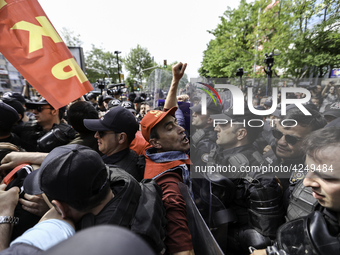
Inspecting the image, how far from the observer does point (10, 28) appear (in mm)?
2104

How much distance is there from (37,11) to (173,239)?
2.81 m

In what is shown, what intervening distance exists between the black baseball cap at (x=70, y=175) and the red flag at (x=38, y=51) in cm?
126

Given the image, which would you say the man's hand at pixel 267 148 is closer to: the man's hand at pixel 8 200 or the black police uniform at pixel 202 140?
the black police uniform at pixel 202 140

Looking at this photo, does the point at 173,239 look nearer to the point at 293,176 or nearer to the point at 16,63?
the point at 293,176

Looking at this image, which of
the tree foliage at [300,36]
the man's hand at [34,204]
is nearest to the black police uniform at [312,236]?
the man's hand at [34,204]

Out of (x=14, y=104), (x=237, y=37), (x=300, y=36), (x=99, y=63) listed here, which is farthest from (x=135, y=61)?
(x=14, y=104)

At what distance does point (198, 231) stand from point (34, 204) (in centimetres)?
119

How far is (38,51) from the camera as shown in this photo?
86.1 inches

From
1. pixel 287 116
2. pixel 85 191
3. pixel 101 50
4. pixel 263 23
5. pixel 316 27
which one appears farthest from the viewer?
pixel 101 50

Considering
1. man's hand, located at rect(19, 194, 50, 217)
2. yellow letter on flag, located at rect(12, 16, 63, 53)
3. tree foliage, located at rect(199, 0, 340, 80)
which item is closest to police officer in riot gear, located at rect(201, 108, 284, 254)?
man's hand, located at rect(19, 194, 50, 217)

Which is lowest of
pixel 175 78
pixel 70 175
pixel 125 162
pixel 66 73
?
pixel 125 162

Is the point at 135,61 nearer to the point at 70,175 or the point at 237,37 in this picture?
the point at 237,37

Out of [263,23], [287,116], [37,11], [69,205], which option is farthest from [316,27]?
[69,205]

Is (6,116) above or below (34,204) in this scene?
above
